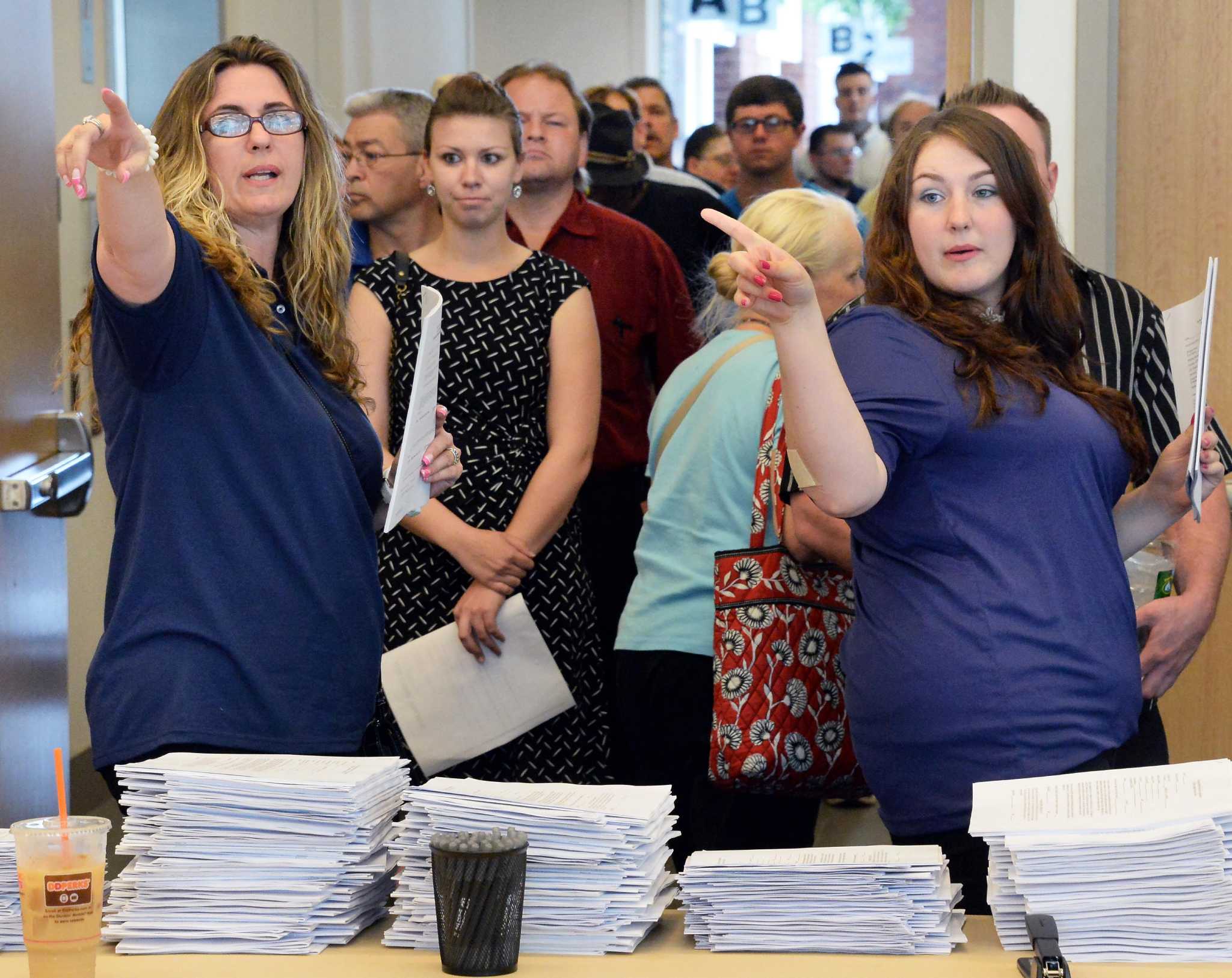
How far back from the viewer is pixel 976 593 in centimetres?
182

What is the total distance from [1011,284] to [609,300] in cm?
170

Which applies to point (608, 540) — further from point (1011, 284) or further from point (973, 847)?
point (973, 847)

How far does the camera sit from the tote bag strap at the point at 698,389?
272 cm

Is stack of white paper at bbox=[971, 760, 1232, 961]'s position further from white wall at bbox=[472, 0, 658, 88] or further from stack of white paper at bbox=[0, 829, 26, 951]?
white wall at bbox=[472, 0, 658, 88]

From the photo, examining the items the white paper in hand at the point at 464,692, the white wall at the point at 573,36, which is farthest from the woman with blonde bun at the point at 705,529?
the white wall at the point at 573,36

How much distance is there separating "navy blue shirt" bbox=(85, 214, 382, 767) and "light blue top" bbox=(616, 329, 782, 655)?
3.06 feet

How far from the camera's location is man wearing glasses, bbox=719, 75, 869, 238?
5.29 metres

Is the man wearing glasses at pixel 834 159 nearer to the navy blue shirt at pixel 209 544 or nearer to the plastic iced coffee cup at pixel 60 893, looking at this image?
the navy blue shirt at pixel 209 544

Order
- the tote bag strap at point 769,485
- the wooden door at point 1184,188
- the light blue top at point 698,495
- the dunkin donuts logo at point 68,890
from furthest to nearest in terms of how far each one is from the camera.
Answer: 1. the wooden door at point 1184,188
2. the light blue top at point 698,495
3. the tote bag strap at point 769,485
4. the dunkin donuts logo at point 68,890

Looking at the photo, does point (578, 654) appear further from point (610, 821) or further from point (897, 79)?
point (897, 79)

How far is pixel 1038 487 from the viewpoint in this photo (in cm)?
185

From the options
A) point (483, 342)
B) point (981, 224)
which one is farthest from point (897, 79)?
point (981, 224)

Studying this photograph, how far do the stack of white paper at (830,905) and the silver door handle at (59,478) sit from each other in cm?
130

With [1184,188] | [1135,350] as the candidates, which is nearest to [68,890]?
[1135,350]
